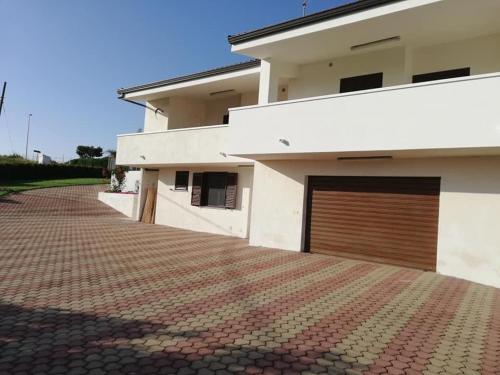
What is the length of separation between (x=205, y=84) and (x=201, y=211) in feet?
18.1

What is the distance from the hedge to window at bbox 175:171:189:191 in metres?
22.9

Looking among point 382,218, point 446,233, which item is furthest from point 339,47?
point 446,233

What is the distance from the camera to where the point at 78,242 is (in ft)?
40.4

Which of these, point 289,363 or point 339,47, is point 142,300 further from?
point 339,47

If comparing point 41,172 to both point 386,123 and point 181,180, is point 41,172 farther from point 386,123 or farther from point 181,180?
point 386,123

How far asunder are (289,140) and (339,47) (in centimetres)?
318

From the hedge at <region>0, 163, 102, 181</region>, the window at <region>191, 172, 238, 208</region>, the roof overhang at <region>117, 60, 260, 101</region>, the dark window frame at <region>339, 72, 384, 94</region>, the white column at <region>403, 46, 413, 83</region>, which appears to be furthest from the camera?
the hedge at <region>0, 163, 102, 181</region>

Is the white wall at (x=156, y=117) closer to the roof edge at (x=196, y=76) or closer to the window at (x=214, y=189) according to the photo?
the roof edge at (x=196, y=76)

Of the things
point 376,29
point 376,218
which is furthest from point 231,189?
point 376,29

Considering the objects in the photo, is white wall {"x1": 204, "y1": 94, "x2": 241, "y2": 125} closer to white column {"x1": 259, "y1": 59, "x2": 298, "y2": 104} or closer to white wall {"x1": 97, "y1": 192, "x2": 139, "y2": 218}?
white column {"x1": 259, "y1": 59, "x2": 298, "y2": 104}

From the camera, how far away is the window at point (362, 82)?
11938 millimetres

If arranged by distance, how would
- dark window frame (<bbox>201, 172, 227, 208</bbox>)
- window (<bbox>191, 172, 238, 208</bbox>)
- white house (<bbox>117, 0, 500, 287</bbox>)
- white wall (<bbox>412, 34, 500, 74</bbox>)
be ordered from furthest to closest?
dark window frame (<bbox>201, 172, 227, 208</bbox>) < window (<bbox>191, 172, 238, 208</bbox>) < white wall (<bbox>412, 34, 500, 74</bbox>) < white house (<bbox>117, 0, 500, 287</bbox>)

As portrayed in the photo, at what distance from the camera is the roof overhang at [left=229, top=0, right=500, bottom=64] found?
30.1 feet

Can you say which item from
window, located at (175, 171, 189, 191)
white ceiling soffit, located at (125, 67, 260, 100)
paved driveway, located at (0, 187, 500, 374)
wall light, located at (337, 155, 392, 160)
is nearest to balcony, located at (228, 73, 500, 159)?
wall light, located at (337, 155, 392, 160)
